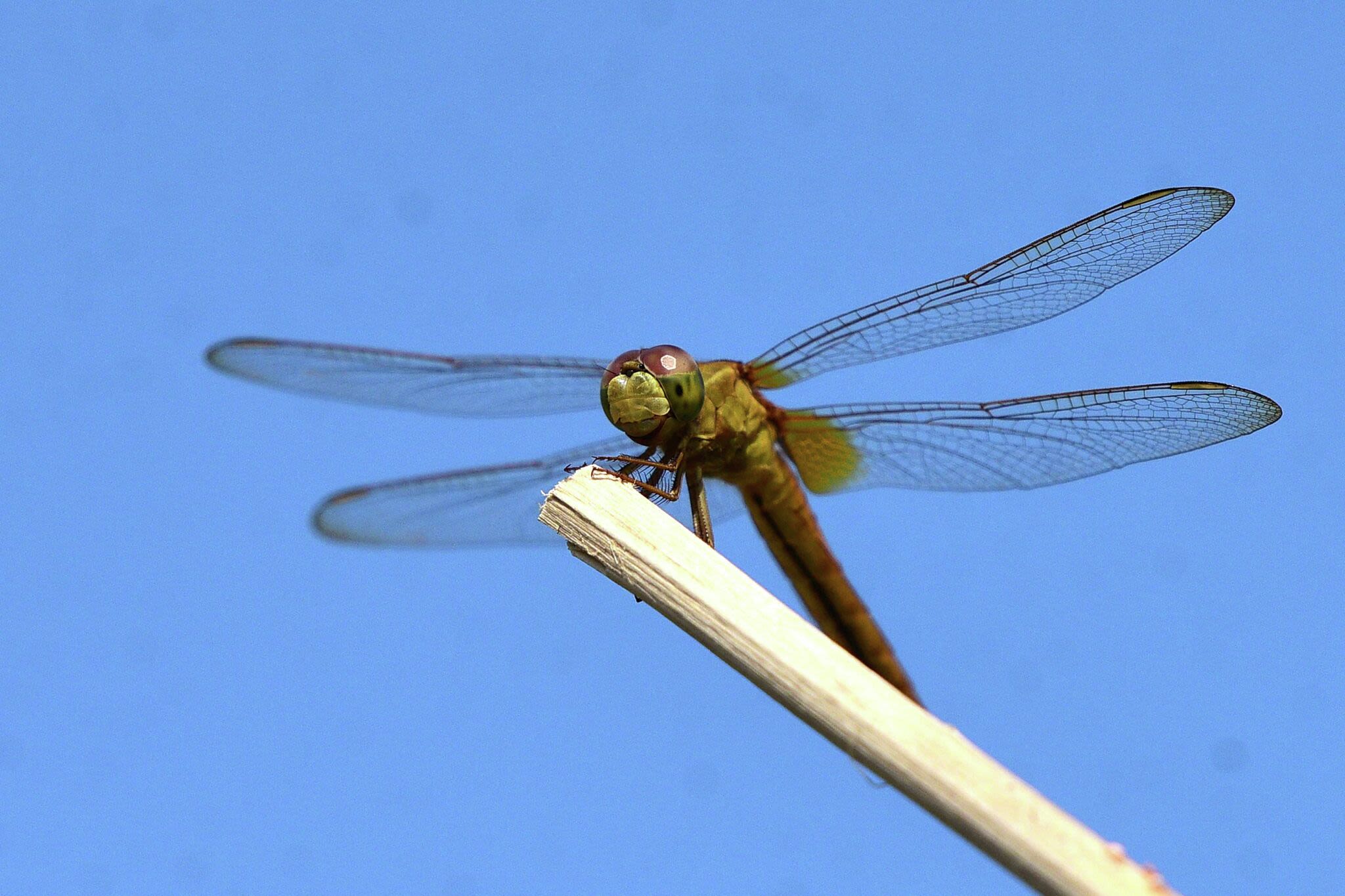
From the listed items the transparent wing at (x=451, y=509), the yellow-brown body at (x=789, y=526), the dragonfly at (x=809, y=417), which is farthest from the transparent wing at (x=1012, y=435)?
the transparent wing at (x=451, y=509)

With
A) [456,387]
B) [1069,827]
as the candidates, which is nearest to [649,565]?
[1069,827]

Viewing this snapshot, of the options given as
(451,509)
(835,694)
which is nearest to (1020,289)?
(835,694)

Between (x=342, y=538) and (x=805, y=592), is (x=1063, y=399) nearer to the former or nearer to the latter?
(x=805, y=592)

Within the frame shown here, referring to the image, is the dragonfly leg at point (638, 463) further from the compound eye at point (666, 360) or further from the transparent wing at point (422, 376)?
the transparent wing at point (422, 376)

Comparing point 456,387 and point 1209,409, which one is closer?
point 1209,409

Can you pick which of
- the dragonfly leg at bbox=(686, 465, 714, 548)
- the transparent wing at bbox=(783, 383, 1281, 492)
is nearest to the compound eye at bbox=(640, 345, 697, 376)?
the dragonfly leg at bbox=(686, 465, 714, 548)

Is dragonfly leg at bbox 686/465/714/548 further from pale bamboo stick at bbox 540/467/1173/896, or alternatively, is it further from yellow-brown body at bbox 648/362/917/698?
pale bamboo stick at bbox 540/467/1173/896
